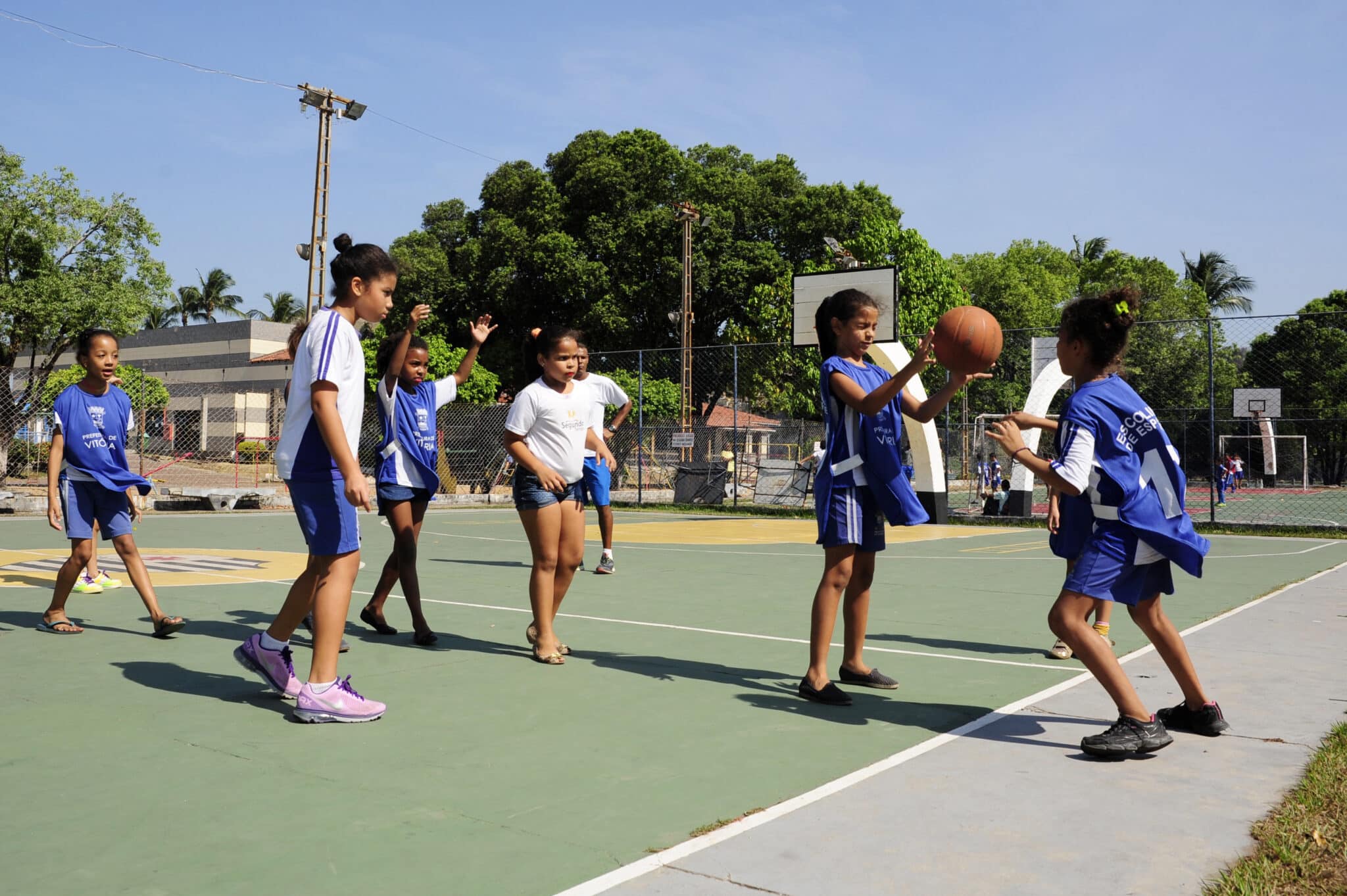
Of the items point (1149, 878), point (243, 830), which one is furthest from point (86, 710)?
point (1149, 878)

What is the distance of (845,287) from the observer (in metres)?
18.5

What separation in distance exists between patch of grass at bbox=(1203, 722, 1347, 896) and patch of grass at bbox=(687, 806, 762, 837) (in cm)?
123

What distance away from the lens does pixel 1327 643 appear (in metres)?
6.18

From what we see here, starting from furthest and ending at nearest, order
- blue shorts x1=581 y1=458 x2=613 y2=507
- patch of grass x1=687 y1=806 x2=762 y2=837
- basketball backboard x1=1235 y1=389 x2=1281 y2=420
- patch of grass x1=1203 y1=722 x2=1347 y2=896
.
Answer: basketball backboard x1=1235 y1=389 x2=1281 y2=420 < blue shorts x1=581 y1=458 x2=613 y2=507 < patch of grass x1=687 y1=806 x2=762 y2=837 < patch of grass x1=1203 y1=722 x2=1347 y2=896

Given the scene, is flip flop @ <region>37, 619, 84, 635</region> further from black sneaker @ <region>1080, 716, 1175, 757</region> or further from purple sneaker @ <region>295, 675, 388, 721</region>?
black sneaker @ <region>1080, 716, 1175, 757</region>

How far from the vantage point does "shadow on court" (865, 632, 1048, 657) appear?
616cm

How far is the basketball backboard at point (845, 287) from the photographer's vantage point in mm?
→ 18938

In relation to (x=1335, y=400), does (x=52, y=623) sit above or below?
below

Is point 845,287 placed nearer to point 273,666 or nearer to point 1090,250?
point 273,666

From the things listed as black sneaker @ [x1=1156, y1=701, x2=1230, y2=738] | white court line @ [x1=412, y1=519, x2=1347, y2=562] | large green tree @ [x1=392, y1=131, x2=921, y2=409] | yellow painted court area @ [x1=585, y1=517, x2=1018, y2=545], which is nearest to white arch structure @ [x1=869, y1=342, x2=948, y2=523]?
yellow painted court area @ [x1=585, y1=517, x2=1018, y2=545]

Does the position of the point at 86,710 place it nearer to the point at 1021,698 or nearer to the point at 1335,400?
the point at 1021,698

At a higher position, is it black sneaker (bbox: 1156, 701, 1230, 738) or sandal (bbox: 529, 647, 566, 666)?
black sneaker (bbox: 1156, 701, 1230, 738)

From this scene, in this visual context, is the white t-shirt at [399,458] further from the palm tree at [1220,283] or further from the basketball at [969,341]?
the palm tree at [1220,283]

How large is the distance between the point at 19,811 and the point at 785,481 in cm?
2152
